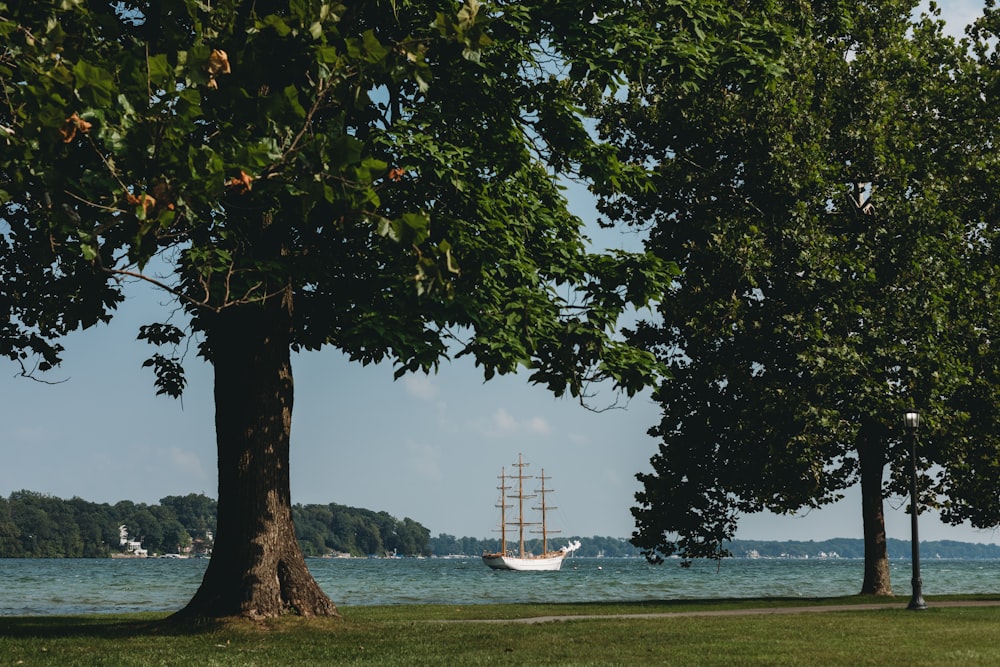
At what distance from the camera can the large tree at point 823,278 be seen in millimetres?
28031

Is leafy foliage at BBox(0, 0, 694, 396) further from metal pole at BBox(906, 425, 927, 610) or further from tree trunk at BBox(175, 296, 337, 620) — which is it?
metal pole at BBox(906, 425, 927, 610)

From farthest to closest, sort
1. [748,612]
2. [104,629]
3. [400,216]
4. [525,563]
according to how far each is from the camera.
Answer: [525,563] < [748,612] < [104,629] < [400,216]

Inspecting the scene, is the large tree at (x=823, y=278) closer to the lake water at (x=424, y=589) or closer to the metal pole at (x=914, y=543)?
the metal pole at (x=914, y=543)

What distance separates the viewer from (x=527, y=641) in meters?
16.7

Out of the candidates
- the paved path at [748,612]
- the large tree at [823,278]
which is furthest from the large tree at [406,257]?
the large tree at [823,278]

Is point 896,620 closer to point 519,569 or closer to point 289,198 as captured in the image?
point 289,198

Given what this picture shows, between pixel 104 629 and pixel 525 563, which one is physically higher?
pixel 104 629

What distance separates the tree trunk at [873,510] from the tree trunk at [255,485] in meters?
18.2

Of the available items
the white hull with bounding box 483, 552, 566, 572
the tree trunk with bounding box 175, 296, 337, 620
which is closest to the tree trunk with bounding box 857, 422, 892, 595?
the tree trunk with bounding box 175, 296, 337, 620

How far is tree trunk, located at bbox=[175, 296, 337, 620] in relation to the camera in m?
18.1

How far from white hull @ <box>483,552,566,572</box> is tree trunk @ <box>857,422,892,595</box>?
120016mm

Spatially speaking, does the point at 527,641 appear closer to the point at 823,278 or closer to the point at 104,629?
the point at 104,629

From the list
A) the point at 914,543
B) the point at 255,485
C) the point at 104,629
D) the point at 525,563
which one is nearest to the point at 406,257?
the point at 255,485

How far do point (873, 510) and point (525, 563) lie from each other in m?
121
